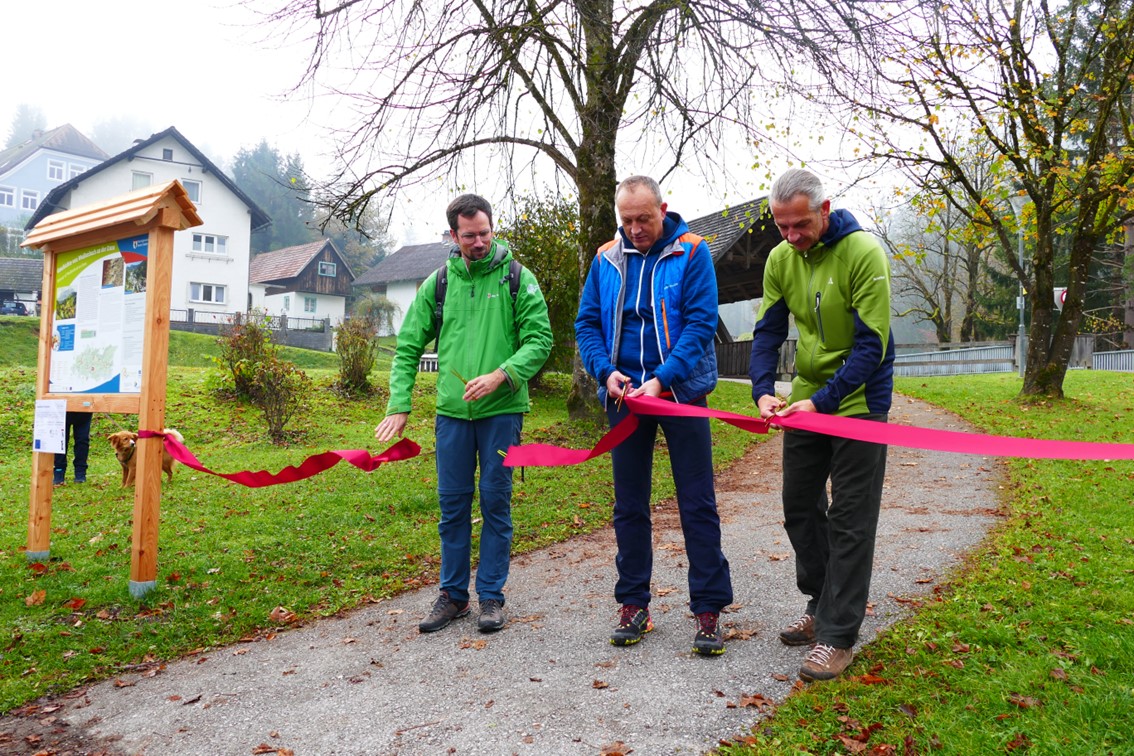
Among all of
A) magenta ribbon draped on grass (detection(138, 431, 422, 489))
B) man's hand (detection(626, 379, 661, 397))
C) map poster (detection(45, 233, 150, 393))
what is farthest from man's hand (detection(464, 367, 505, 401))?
map poster (detection(45, 233, 150, 393))

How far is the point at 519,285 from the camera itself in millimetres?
4324

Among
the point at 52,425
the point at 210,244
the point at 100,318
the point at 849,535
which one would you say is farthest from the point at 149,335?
the point at 210,244

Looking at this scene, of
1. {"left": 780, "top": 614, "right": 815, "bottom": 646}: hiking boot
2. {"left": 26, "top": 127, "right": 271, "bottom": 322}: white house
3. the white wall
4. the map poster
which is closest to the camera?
{"left": 780, "top": 614, "right": 815, "bottom": 646}: hiking boot

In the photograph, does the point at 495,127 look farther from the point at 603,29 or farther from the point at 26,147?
the point at 26,147

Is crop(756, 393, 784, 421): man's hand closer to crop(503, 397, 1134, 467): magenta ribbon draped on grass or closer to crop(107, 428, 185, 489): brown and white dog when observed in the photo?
crop(503, 397, 1134, 467): magenta ribbon draped on grass

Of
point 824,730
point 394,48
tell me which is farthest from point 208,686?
point 394,48

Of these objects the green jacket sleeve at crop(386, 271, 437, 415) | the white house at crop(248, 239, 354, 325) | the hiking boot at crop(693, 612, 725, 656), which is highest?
the white house at crop(248, 239, 354, 325)

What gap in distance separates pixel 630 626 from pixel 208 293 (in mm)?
46617

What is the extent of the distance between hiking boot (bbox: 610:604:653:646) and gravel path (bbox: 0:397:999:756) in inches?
2.3

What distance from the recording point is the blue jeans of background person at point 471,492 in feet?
13.9

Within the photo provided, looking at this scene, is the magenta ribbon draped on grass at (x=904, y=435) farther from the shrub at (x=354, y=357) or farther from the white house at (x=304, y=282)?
the white house at (x=304, y=282)

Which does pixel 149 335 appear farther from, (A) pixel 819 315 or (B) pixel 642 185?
(A) pixel 819 315

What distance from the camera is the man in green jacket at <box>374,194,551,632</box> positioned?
165 inches

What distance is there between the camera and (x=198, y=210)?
42500mm
